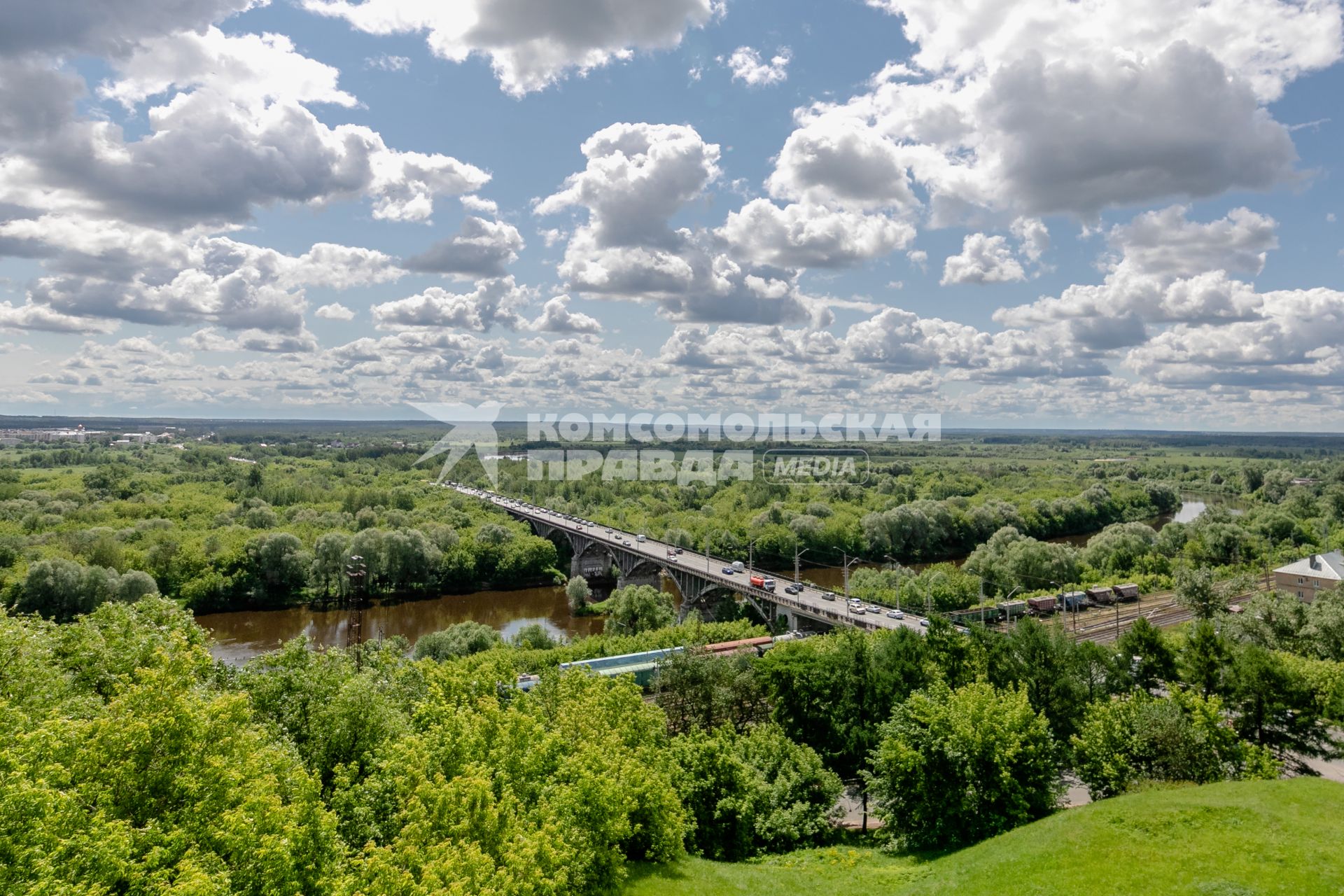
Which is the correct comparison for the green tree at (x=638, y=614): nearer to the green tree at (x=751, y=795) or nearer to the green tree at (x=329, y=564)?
the green tree at (x=751, y=795)

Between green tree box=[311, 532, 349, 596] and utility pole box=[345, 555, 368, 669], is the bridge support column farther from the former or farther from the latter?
green tree box=[311, 532, 349, 596]

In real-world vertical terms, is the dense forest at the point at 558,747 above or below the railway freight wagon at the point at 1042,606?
above

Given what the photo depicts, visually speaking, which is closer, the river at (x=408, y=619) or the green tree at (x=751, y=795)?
the green tree at (x=751, y=795)

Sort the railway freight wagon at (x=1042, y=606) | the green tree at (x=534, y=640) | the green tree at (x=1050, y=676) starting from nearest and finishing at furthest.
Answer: the green tree at (x=1050, y=676)
the green tree at (x=534, y=640)
the railway freight wagon at (x=1042, y=606)

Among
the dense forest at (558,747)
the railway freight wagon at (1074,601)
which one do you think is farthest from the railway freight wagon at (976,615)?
the dense forest at (558,747)

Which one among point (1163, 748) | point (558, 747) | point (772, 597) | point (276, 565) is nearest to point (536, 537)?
point (276, 565)

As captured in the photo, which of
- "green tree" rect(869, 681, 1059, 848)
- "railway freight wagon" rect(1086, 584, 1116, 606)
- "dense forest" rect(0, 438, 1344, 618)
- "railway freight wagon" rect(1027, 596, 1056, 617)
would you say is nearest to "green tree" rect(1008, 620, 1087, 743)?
"green tree" rect(869, 681, 1059, 848)

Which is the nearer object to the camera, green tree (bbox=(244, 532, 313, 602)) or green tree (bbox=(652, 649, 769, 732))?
green tree (bbox=(652, 649, 769, 732))
